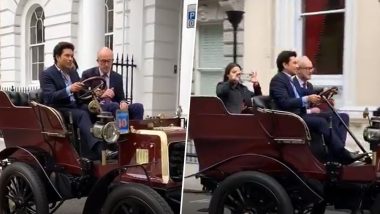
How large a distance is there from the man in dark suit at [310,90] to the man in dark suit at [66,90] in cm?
192

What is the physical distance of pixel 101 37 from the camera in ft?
10.6

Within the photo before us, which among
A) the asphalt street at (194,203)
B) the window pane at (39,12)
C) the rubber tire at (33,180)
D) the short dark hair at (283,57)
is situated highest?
the window pane at (39,12)

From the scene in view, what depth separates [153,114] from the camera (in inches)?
109

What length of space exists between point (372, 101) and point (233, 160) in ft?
3.17

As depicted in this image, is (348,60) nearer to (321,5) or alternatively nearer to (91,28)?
(321,5)

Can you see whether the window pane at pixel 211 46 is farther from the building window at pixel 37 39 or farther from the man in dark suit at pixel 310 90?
the building window at pixel 37 39

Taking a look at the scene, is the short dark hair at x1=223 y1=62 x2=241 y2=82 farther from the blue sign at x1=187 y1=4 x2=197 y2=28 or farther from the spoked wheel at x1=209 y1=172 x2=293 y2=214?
the spoked wheel at x1=209 y1=172 x2=293 y2=214

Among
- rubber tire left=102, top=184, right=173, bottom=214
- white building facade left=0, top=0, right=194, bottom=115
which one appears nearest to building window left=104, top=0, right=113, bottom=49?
white building facade left=0, top=0, right=194, bottom=115

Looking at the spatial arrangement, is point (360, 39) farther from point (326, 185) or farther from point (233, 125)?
point (326, 185)

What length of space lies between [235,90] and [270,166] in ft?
2.50

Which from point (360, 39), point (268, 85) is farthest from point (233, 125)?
point (360, 39)

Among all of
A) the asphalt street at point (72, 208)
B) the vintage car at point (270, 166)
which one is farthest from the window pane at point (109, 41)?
the asphalt street at point (72, 208)

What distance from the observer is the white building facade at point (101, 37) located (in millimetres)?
2314

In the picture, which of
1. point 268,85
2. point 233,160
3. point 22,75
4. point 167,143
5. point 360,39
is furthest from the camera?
point 22,75
